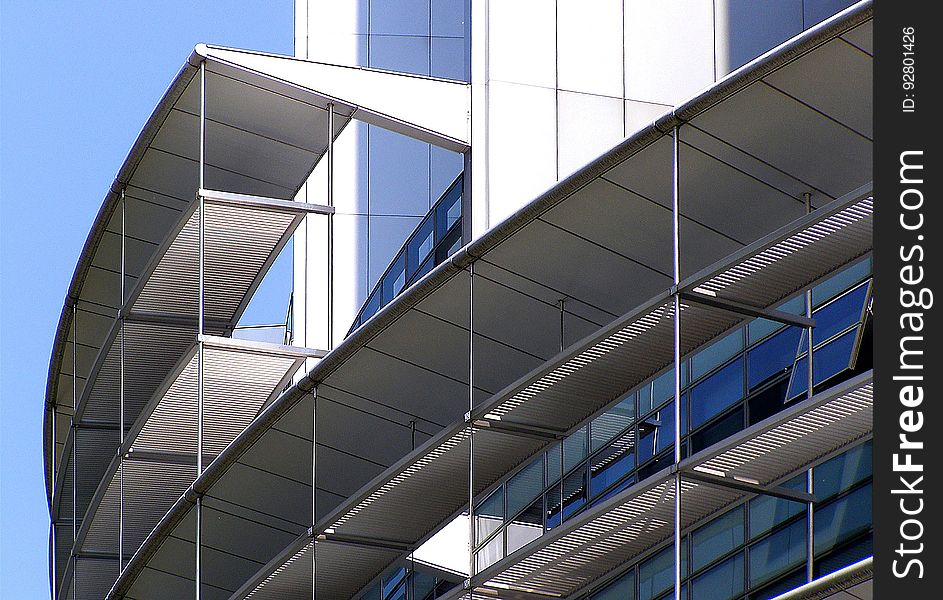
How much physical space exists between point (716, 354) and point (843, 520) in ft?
10.8

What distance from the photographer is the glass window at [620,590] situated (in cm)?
2138

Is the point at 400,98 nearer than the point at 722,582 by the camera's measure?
No

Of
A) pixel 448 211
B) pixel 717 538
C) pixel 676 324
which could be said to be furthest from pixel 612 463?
pixel 676 324

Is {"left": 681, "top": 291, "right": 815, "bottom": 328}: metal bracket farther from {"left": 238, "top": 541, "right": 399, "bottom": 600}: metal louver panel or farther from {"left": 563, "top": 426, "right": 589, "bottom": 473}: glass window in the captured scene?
{"left": 238, "top": 541, "right": 399, "bottom": 600}: metal louver panel

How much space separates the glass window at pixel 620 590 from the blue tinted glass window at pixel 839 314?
4.17m

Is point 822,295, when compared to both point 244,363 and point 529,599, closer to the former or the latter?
point 529,599

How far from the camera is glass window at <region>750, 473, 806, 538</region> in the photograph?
61.4ft

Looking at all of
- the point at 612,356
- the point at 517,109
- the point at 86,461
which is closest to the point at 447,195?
the point at 517,109

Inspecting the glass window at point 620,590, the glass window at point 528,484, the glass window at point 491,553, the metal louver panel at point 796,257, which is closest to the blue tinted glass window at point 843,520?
the metal louver panel at point 796,257

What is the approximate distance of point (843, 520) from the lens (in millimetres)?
17922

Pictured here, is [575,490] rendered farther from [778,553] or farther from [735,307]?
[735,307]

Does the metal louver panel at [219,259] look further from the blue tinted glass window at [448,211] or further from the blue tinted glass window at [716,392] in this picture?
the blue tinted glass window at [716,392]

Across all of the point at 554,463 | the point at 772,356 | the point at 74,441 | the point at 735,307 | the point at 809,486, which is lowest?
the point at 809,486

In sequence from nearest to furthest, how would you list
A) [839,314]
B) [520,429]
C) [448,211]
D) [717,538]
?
[520,429], [839,314], [717,538], [448,211]
